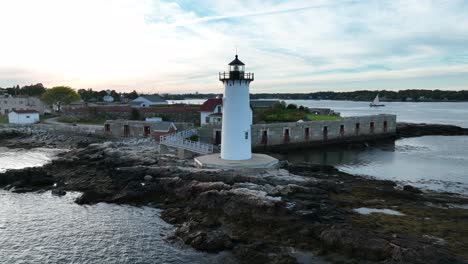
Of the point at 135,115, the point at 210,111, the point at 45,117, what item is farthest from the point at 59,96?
the point at 210,111

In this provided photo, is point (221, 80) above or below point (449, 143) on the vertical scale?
above

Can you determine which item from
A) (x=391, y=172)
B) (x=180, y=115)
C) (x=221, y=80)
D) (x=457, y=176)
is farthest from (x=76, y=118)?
(x=457, y=176)

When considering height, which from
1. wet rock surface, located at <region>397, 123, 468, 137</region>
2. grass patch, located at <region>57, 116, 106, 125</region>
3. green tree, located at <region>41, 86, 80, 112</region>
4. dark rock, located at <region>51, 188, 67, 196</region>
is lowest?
dark rock, located at <region>51, 188, 67, 196</region>

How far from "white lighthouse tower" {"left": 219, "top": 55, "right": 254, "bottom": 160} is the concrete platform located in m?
0.54

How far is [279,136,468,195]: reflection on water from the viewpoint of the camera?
23062 millimetres

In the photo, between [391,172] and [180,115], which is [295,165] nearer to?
[391,172]

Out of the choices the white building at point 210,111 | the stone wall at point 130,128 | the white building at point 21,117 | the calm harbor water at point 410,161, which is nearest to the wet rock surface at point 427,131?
the calm harbor water at point 410,161

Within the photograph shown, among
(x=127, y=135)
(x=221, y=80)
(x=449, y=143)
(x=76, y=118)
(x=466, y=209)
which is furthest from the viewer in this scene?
(x=76, y=118)

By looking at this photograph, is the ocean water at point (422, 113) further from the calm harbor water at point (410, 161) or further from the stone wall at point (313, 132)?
the calm harbor water at point (410, 161)

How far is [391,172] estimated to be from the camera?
2539 cm

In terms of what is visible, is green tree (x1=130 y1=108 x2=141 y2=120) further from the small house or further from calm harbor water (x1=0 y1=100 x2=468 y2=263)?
calm harbor water (x1=0 y1=100 x2=468 y2=263)

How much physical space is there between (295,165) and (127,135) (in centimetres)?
2034

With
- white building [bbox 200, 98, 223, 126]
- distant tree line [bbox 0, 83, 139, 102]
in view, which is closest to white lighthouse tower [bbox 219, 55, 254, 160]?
white building [bbox 200, 98, 223, 126]

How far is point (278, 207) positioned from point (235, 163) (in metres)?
6.43
